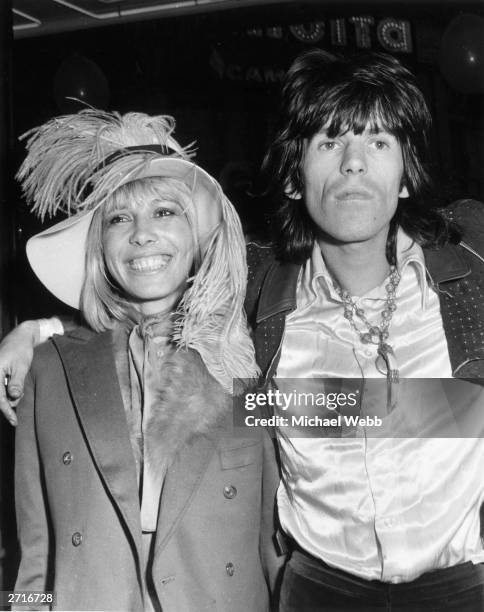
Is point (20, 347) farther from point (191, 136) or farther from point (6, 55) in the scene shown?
point (6, 55)

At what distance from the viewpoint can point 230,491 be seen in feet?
3.99

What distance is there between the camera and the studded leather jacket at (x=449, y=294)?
3.94ft

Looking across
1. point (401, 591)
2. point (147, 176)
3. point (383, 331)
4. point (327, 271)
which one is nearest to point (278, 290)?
point (327, 271)

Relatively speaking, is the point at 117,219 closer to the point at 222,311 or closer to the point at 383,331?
the point at 222,311

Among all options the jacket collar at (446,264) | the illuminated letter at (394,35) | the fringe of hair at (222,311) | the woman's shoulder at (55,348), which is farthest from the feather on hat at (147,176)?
the illuminated letter at (394,35)

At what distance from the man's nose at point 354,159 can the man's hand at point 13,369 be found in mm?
629

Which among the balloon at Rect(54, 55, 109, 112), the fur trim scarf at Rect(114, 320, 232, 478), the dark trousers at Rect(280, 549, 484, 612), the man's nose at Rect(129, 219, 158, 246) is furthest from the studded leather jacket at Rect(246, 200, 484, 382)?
the balloon at Rect(54, 55, 109, 112)

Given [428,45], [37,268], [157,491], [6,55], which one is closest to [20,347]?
[37,268]

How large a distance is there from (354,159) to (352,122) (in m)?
0.06

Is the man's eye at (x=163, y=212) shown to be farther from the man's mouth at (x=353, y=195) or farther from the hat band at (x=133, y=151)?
the man's mouth at (x=353, y=195)

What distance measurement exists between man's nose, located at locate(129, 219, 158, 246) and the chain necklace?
1.15ft

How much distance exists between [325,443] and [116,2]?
0.99 meters

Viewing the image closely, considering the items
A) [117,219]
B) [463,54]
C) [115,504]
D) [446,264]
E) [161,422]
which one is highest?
[463,54]

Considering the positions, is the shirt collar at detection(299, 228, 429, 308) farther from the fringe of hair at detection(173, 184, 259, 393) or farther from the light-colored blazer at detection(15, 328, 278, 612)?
the light-colored blazer at detection(15, 328, 278, 612)
